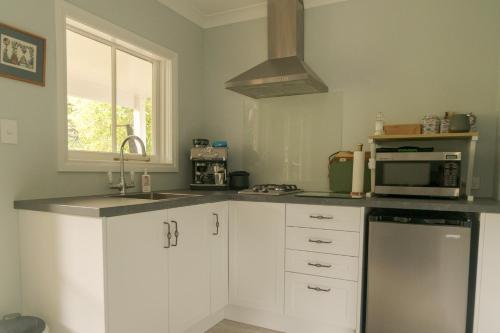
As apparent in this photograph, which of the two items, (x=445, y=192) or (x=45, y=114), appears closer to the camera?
(x=45, y=114)

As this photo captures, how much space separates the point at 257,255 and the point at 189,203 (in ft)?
2.12

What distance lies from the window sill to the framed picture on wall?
0.48 m

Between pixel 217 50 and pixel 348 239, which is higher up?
pixel 217 50

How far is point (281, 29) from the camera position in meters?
2.47

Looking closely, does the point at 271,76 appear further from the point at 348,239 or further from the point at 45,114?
the point at 45,114

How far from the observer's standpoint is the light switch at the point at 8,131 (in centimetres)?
150

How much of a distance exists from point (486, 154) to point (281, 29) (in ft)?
5.79

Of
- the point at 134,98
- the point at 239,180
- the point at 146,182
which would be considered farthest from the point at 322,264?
the point at 134,98

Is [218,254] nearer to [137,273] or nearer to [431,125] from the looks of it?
[137,273]

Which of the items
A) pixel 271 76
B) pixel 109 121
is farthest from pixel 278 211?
pixel 109 121

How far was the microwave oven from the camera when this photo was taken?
1852 millimetres

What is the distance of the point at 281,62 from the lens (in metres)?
2.38

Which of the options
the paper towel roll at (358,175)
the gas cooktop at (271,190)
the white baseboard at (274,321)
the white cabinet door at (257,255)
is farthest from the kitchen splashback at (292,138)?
the white baseboard at (274,321)

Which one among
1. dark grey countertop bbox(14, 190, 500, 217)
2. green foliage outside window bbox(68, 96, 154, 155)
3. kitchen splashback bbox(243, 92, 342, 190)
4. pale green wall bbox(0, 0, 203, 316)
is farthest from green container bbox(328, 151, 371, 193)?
pale green wall bbox(0, 0, 203, 316)
